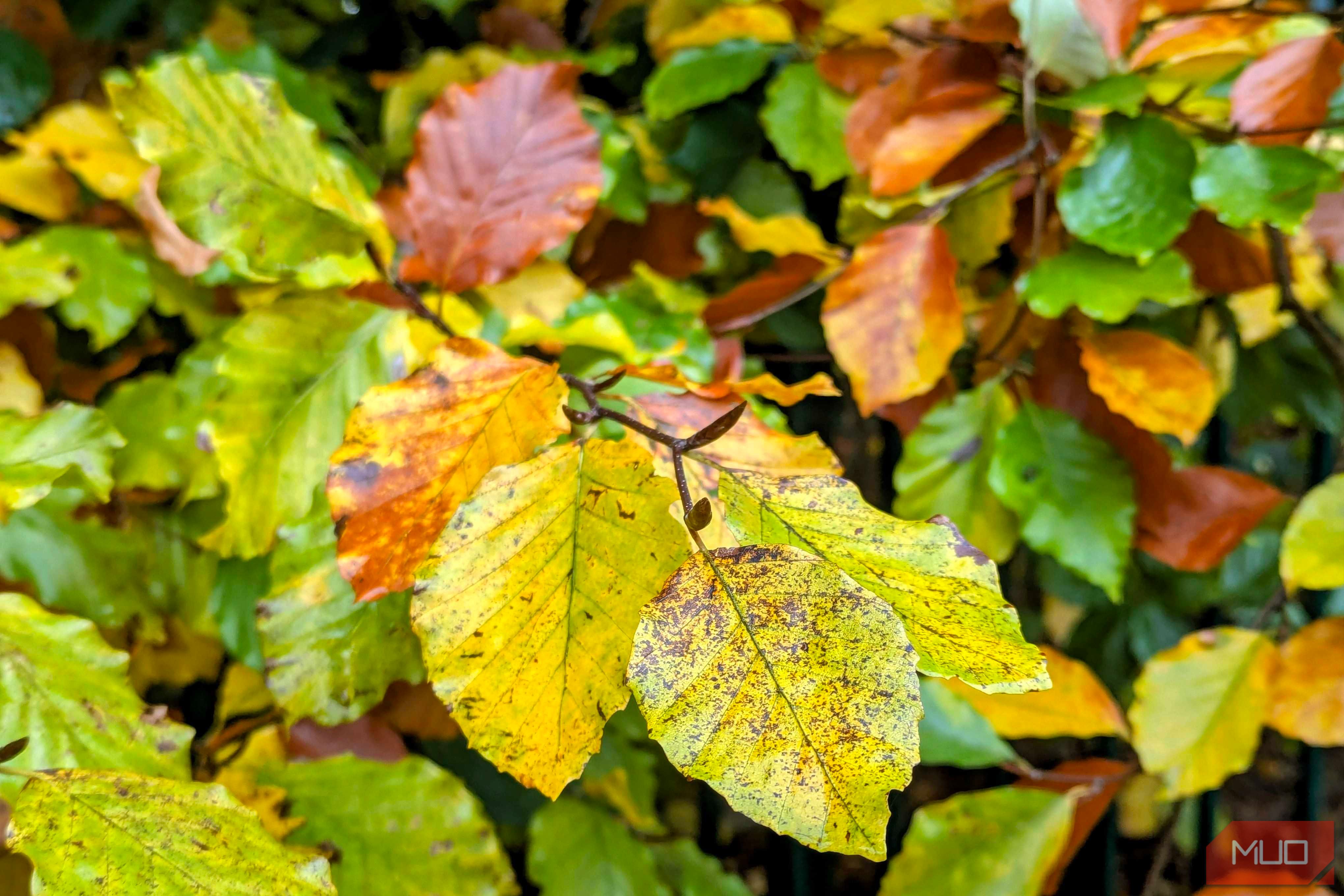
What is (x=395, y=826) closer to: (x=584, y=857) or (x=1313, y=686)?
(x=584, y=857)

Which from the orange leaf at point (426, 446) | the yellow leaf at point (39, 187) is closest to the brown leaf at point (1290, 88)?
the orange leaf at point (426, 446)

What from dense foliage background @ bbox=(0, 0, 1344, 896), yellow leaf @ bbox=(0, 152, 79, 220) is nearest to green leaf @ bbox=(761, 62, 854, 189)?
dense foliage background @ bbox=(0, 0, 1344, 896)

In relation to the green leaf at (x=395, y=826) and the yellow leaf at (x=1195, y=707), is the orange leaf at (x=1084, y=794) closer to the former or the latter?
the yellow leaf at (x=1195, y=707)

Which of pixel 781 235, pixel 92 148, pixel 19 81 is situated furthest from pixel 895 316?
pixel 19 81

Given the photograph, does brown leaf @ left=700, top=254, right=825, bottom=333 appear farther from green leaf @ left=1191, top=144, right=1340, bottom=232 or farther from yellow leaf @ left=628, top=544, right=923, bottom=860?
yellow leaf @ left=628, top=544, right=923, bottom=860

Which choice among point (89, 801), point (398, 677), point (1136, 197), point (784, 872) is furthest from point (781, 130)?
point (784, 872)
